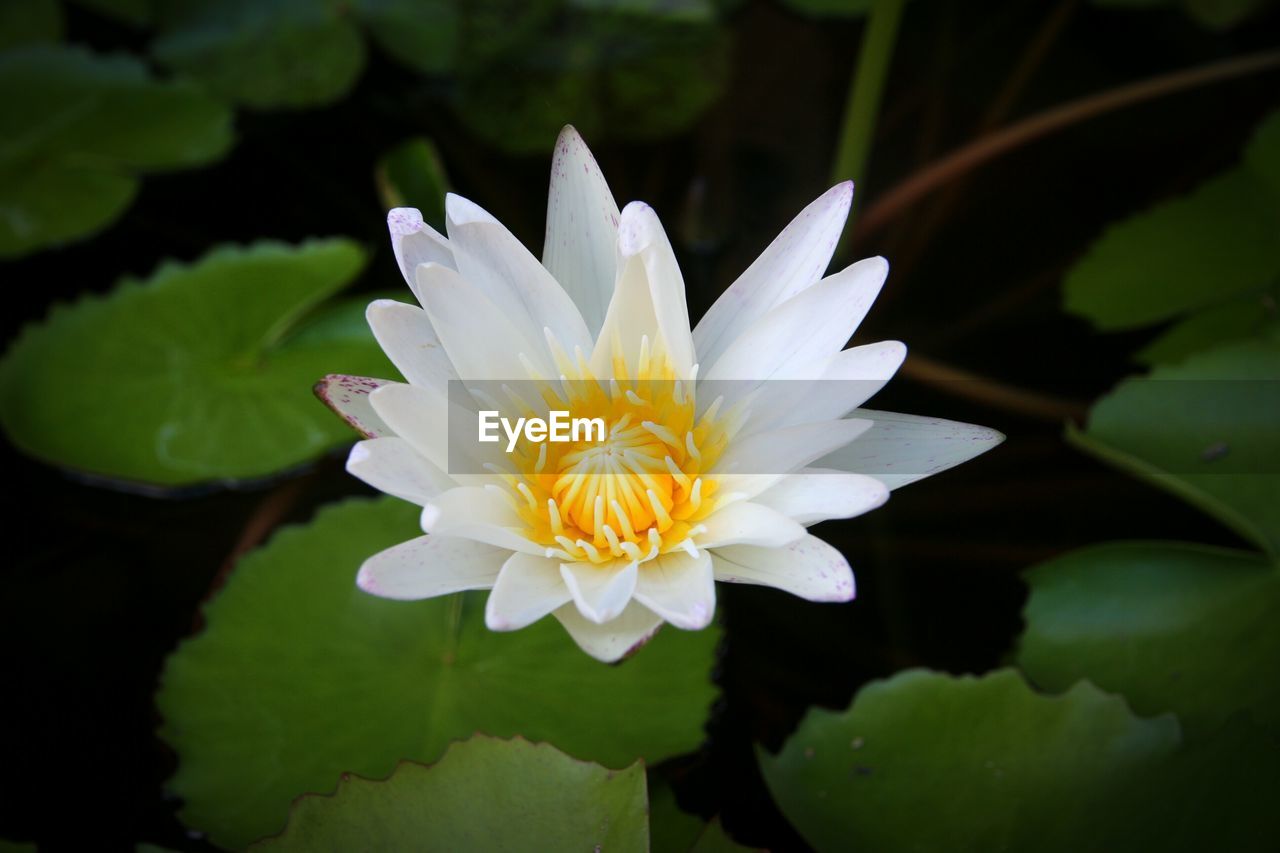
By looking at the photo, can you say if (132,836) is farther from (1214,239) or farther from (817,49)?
(817,49)

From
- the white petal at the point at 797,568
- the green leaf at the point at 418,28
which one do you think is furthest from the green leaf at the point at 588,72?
the white petal at the point at 797,568

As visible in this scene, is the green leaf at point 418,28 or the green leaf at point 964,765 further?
the green leaf at point 418,28

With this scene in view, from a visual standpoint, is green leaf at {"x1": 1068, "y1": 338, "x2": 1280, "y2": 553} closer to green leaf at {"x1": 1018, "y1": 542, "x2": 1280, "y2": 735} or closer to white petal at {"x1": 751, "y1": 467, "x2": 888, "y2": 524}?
green leaf at {"x1": 1018, "y1": 542, "x2": 1280, "y2": 735}

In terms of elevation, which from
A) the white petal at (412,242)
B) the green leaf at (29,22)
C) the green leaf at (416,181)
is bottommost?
the green leaf at (29,22)

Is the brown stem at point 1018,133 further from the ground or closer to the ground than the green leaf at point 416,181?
further from the ground

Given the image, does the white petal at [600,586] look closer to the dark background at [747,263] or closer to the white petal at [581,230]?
the white petal at [581,230]

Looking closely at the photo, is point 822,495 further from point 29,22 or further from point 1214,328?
point 29,22

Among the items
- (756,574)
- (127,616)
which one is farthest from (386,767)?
(127,616)
